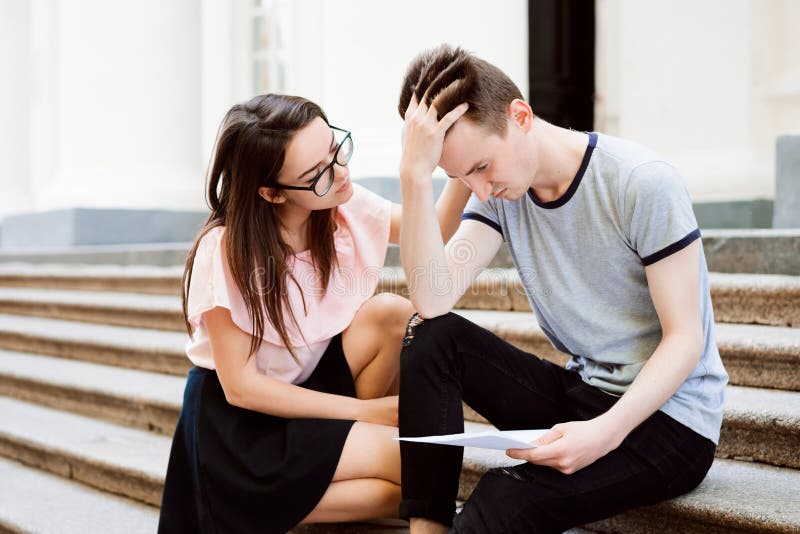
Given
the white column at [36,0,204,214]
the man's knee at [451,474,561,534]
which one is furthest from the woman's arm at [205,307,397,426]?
the white column at [36,0,204,214]

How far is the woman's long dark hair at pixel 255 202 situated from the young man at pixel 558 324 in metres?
0.31

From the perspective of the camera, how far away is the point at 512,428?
1.85m

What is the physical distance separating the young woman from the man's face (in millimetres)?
373

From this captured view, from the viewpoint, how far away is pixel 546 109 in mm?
5090

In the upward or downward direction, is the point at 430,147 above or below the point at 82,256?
above

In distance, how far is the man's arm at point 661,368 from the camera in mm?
1521

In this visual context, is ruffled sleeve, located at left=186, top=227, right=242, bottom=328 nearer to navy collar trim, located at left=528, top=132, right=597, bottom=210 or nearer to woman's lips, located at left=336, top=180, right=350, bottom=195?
woman's lips, located at left=336, top=180, right=350, bottom=195

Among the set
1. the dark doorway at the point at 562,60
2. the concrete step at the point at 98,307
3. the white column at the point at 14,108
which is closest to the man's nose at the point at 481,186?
the concrete step at the point at 98,307

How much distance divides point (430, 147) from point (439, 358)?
432mm

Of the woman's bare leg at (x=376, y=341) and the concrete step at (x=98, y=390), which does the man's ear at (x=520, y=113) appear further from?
the concrete step at (x=98, y=390)

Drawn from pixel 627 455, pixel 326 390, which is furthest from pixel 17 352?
A: pixel 627 455

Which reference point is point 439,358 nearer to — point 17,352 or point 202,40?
point 17,352

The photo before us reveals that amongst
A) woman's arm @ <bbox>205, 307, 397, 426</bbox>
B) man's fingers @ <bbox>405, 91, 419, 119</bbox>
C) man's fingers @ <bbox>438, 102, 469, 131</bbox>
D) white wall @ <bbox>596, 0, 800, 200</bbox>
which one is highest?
white wall @ <bbox>596, 0, 800, 200</bbox>

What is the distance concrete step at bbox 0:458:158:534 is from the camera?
2574mm
